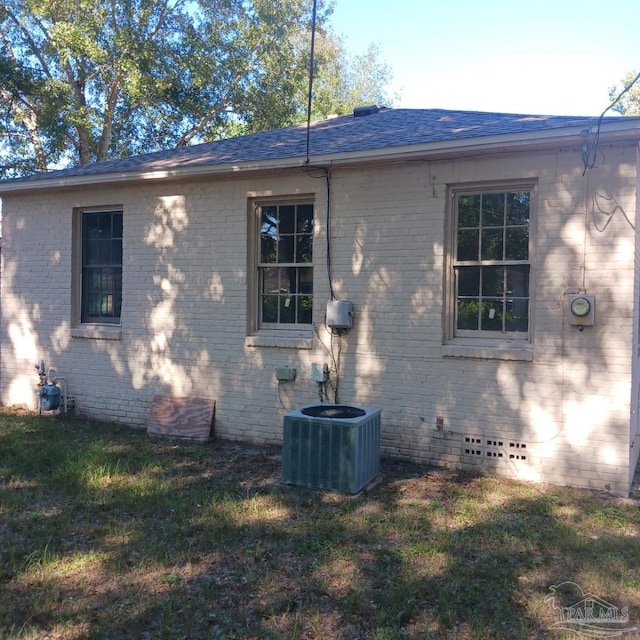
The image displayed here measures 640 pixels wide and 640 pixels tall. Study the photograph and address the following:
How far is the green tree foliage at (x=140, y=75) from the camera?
18.4 metres

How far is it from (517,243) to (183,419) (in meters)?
4.77

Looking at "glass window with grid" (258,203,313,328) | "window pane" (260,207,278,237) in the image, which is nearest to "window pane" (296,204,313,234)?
"glass window with grid" (258,203,313,328)

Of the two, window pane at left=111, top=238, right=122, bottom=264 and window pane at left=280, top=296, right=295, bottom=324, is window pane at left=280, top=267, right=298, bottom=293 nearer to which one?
window pane at left=280, top=296, right=295, bottom=324

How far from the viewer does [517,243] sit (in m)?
6.42

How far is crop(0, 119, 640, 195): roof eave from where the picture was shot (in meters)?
5.71

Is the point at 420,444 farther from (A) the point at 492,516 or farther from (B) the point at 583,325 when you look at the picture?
(B) the point at 583,325

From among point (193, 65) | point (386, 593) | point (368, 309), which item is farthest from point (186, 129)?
point (386, 593)

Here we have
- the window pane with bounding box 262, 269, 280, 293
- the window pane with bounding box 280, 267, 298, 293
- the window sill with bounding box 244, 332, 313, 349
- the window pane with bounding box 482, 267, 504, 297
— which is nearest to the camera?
the window pane with bounding box 482, 267, 504, 297

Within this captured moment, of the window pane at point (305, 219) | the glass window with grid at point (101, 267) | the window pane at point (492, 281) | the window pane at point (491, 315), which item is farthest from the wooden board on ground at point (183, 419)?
the window pane at point (492, 281)

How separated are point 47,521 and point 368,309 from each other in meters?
3.97

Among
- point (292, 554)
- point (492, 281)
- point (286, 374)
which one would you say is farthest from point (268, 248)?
point (292, 554)

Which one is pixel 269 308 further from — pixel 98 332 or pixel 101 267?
pixel 101 267

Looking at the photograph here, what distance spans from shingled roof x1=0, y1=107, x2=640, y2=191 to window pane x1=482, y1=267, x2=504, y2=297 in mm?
1372

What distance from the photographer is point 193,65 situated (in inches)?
781
